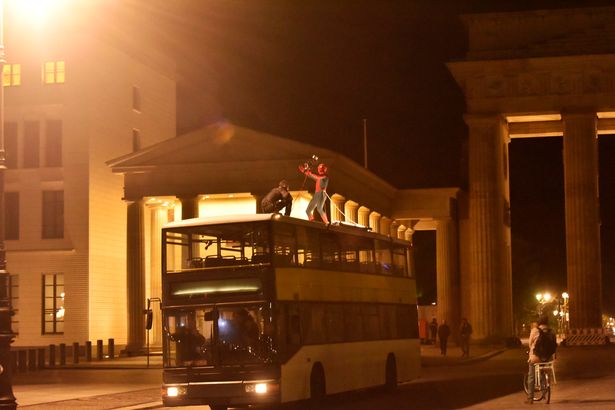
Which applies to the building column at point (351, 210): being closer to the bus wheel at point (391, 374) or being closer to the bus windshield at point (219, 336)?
the bus wheel at point (391, 374)

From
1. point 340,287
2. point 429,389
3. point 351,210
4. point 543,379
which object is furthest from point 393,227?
point 543,379

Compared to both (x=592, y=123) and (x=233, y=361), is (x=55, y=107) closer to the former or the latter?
(x=592, y=123)

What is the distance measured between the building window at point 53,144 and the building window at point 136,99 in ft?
19.6

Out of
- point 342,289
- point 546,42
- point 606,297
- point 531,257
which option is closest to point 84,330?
point 546,42

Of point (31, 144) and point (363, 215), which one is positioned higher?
point (31, 144)

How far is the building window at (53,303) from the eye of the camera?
6359 cm

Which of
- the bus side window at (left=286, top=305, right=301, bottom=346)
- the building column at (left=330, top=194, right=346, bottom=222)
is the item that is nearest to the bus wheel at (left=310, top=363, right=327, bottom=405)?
Answer: the bus side window at (left=286, top=305, right=301, bottom=346)

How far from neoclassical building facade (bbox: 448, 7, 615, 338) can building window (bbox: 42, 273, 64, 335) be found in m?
21.9

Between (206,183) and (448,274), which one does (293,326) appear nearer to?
(206,183)

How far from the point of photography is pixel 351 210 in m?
64.1

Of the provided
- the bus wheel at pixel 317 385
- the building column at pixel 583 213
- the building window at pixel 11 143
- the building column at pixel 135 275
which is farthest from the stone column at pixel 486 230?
the bus wheel at pixel 317 385

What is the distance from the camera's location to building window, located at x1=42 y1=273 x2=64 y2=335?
63.6 meters

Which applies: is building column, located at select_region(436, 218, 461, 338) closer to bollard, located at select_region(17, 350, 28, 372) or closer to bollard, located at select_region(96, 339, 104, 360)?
bollard, located at select_region(96, 339, 104, 360)

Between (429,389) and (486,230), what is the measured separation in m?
36.8
